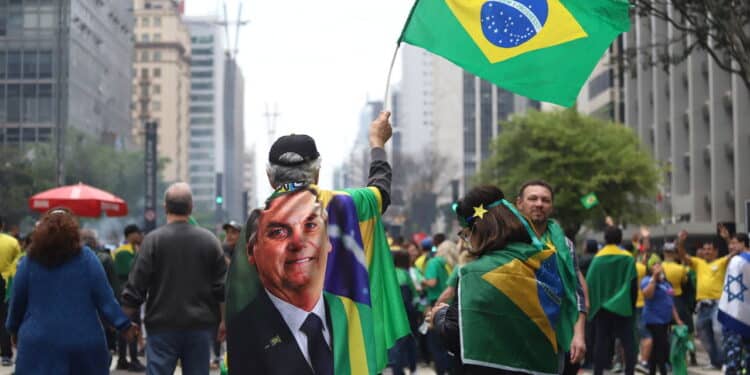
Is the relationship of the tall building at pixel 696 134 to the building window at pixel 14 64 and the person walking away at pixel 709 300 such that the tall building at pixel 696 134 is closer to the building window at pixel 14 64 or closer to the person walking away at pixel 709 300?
the person walking away at pixel 709 300

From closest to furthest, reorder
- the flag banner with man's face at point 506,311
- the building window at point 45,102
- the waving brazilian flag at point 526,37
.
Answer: the flag banner with man's face at point 506,311
the waving brazilian flag at point 526,37
the building window at point 45,102

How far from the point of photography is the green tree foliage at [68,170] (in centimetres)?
5691

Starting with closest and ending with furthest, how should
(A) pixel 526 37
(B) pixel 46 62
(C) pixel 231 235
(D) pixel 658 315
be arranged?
1. (A) pixel 526 37
2. (D) pixel 658 315
3. (C) pixel 231 235
4. (B) pixel 46 62

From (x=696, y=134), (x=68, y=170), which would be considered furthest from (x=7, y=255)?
(x=68, y=170)

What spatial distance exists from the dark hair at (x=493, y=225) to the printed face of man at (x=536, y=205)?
2152mm

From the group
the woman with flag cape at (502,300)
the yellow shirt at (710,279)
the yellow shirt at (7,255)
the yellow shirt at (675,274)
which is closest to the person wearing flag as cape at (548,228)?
the woman with flag cape at (502,300)

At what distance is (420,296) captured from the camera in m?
16.3

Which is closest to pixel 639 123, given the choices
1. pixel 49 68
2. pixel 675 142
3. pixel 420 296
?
pixel 675 142

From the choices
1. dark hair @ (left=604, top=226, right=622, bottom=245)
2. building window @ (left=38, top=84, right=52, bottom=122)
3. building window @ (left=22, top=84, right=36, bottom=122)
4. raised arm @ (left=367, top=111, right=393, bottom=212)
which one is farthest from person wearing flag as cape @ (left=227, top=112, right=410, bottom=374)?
building window @ (left=38, top=84, right=52, bottom=122)

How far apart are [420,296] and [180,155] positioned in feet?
527

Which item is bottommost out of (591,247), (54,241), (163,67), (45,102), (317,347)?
Answer: (317,347)

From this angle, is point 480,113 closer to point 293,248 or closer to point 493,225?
point 493,225

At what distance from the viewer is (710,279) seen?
17.0 m

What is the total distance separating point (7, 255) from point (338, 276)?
10.4 meters
